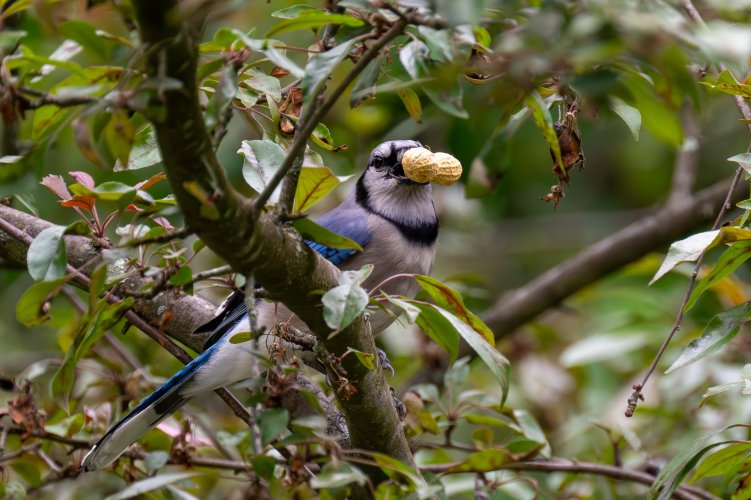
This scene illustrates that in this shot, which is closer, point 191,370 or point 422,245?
point 191,370

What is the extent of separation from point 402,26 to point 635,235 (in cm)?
250

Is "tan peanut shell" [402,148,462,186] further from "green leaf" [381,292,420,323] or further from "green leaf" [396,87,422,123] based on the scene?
"green leaf" [381,292,420,323]

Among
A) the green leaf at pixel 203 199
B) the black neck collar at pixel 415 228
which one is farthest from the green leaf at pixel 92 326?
the black neck collar at pixel 415 228

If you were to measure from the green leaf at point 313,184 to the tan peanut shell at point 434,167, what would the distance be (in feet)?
1.81

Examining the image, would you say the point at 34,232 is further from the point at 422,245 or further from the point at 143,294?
the point at 422,245

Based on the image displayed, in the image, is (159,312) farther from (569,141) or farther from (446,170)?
(569,141)

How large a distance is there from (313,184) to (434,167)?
0.63 m

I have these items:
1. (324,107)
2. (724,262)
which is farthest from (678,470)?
(324,107)

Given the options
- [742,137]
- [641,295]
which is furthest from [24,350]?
[742,137]

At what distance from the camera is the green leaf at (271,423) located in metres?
1.39

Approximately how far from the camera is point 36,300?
63.4 inches

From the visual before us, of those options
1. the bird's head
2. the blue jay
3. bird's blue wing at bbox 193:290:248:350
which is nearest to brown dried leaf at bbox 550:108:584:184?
the blue jay

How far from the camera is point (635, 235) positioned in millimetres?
3619

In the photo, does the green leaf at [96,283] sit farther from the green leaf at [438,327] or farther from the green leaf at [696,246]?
the green leaf at [696,246]
